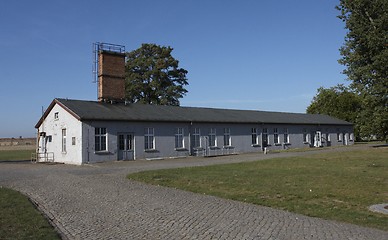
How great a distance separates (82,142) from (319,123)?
3046cm

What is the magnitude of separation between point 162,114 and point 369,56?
1657 centimetres

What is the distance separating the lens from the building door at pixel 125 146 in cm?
2773

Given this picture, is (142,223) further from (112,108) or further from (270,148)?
(270,148)

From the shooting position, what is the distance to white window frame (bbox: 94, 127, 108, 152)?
2646 cm

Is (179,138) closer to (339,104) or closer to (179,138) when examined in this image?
(179,138)

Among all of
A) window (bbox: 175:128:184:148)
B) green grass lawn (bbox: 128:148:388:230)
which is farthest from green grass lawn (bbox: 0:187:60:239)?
window (bbox: 175:128:184:148)

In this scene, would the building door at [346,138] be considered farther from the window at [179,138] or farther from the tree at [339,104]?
the window at [179,138]

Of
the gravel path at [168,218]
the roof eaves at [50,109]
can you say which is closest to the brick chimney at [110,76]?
the roof eaves at [50,109]

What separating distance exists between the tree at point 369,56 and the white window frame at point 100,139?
1807 centimetres

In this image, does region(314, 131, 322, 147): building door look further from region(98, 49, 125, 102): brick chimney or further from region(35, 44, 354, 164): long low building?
region(98, 49, 125, 102): brick chimney

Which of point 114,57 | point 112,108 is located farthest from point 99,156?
point 114,57

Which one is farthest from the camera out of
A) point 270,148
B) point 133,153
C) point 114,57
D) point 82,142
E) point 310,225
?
point 270,148

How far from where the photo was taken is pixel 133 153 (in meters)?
28.4

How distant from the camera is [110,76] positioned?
32.4m
